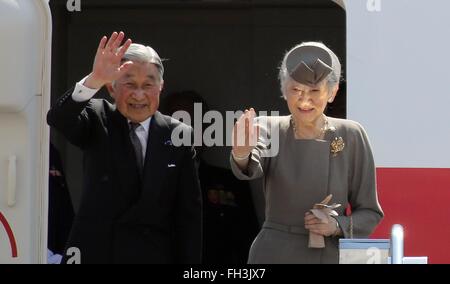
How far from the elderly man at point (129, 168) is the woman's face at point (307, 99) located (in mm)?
422

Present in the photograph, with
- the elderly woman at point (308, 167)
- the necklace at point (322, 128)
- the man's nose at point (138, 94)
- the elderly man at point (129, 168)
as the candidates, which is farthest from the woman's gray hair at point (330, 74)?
the man's nose at point (138, 94)

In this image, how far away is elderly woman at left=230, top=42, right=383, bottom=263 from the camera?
10.2 ft

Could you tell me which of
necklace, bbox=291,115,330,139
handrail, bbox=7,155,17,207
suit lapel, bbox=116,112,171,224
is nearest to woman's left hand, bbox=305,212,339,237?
necklace, bbox=291,115,330,139

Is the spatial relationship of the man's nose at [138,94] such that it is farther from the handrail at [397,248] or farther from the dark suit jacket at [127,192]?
the handrail at [397,248]

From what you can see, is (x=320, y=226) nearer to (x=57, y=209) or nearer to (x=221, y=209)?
(x=221, y=209)

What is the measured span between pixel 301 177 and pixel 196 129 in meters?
0.44

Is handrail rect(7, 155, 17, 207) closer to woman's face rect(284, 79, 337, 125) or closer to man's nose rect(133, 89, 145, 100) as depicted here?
man's nose rect(133, 89, 145, 100)

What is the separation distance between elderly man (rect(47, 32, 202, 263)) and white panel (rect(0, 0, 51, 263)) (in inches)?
3.8

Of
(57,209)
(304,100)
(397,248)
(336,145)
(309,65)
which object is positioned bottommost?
(397,248)

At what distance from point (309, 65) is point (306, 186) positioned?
46 centimetres

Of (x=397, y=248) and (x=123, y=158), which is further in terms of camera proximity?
(x=123, y=158)

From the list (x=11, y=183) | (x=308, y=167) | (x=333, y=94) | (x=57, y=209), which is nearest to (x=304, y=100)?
(x=333, y=94)

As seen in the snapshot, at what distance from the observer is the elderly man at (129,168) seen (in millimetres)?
3119

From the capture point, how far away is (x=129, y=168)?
313cm
